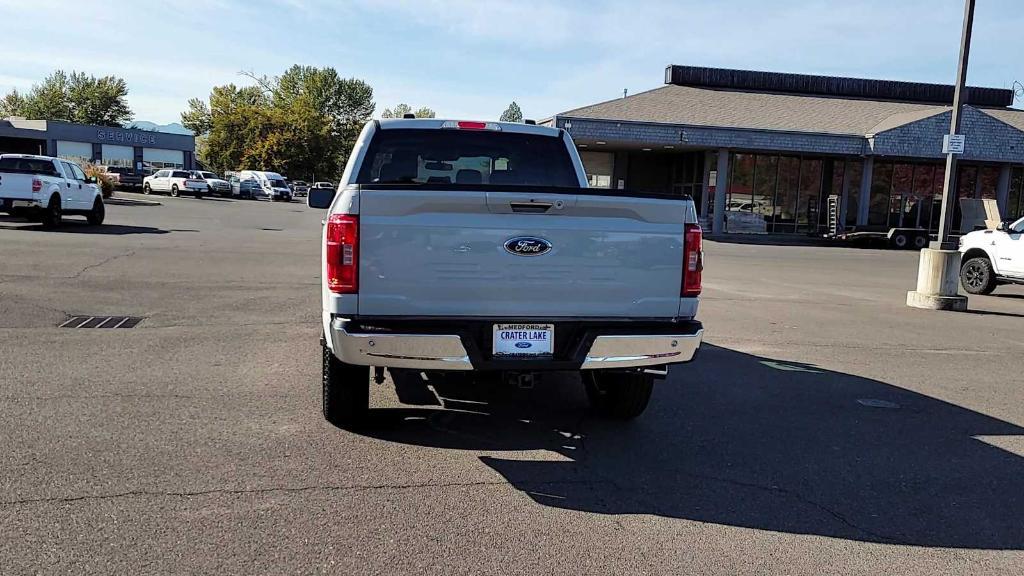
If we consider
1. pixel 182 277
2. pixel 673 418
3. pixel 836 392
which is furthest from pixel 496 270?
pixel 182 277

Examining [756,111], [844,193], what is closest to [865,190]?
[844,193]

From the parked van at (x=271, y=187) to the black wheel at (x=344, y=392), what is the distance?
57.5 metres

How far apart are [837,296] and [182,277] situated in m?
11.3

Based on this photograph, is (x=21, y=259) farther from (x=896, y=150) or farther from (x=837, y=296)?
(x=896, y=150)

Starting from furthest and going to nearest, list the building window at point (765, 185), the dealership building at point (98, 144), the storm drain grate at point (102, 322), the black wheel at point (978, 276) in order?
the dealership building at point (98, 144)
the building window at point (765, 185)
the black wheel at point (978, 276)
the storm drain grate at point (102, 322)

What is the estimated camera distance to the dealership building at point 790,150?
34781 mm

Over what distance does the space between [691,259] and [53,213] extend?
2040 cm

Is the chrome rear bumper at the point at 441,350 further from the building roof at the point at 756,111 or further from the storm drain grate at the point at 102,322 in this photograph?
the building roof at the point at 756,111

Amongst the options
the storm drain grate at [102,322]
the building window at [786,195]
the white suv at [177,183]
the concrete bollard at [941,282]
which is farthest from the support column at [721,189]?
the white suv at [177,183]

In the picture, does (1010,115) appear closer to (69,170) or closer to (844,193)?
(844,193)

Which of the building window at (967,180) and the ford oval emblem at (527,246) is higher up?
the building window at (967,180)

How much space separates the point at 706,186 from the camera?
37250 millimetres

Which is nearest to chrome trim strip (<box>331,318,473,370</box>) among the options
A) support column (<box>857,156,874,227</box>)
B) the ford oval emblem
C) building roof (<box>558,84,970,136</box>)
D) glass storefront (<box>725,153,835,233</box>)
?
the ford oval emblem

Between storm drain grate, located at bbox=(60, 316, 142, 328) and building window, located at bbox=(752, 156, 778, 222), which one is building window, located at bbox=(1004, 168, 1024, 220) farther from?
storm drain grate, located at bbox=(60, 316, 142, 328)
